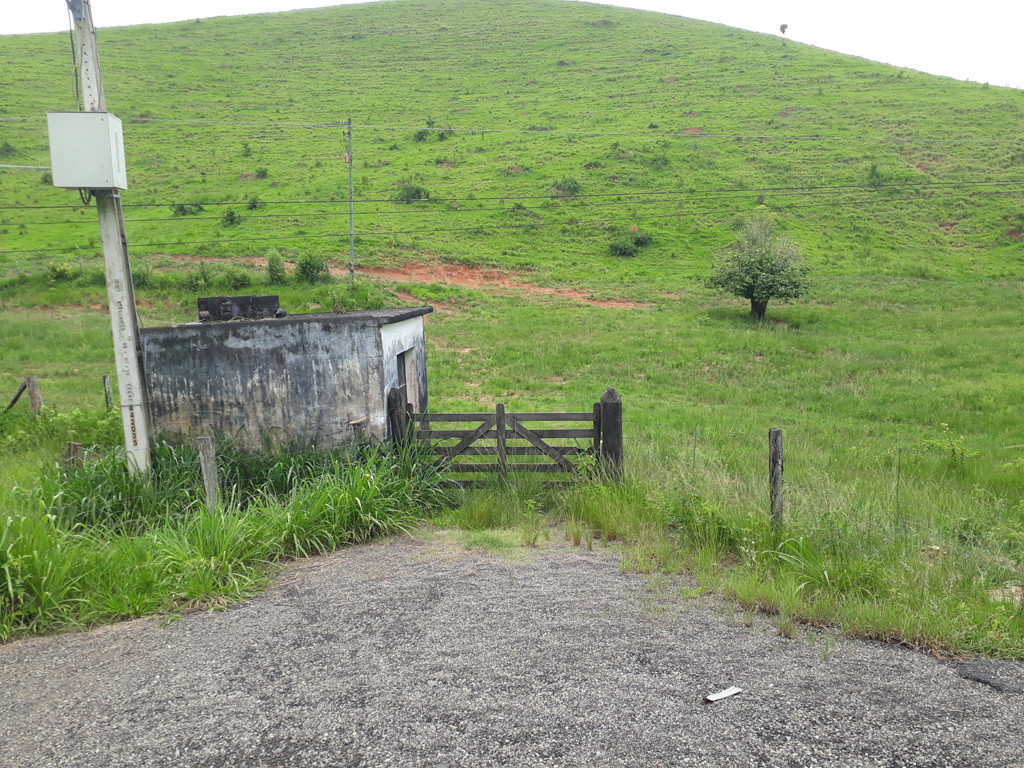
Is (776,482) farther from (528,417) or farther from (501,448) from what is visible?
(501,448)

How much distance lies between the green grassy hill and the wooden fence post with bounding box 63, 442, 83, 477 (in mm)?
2207

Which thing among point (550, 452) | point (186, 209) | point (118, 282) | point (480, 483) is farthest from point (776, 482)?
point (186, 209)

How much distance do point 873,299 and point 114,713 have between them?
1300 inches

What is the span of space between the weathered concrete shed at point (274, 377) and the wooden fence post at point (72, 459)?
4.10 ft

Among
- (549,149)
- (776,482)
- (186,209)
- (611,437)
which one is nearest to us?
(776,482)

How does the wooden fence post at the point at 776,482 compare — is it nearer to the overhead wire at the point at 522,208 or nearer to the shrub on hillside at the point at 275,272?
the shrub on hillside at the point at 275,272

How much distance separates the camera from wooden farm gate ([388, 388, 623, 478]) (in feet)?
28.8

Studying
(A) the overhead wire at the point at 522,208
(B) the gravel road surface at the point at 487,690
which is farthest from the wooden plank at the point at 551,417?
(A) the overhead wire at the point at 522,208

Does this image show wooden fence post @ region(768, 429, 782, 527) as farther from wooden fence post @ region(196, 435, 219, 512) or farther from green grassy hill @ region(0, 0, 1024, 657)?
wooden fence post @ region(196, 435, 219, 512)

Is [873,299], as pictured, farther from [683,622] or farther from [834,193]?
[683,622]

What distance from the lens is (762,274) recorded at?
27922 millimetres

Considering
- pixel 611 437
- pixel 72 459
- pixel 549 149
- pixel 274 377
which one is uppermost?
pixel 549 149

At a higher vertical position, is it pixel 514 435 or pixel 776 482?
pixel 776 482

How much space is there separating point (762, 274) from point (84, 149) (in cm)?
2517
